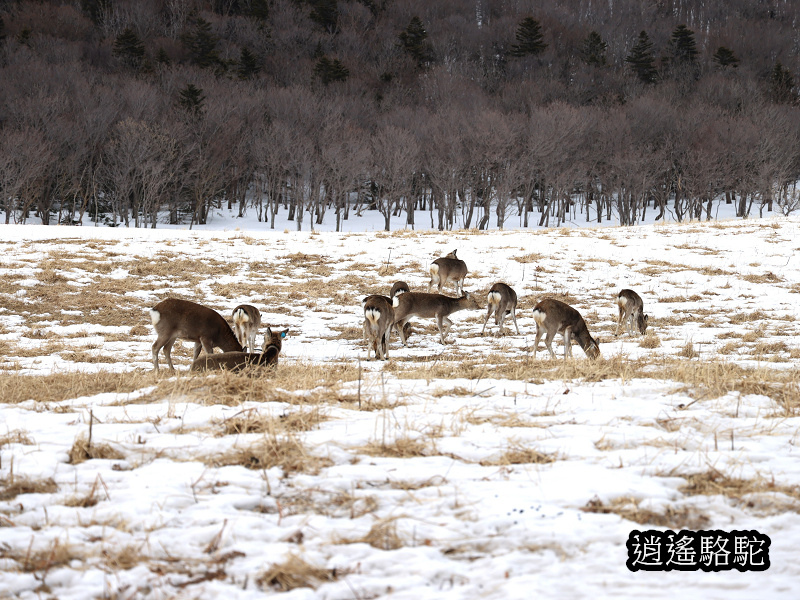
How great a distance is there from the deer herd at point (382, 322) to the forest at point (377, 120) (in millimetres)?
46996

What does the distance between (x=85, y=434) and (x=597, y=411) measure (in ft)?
12.8

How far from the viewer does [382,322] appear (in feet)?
44.2

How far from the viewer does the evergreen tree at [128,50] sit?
8981 cm

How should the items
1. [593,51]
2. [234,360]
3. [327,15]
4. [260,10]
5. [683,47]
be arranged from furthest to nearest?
[327,15], [260,10], [683,47], [593,51], [234,360]

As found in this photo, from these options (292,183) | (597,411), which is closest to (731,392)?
(597,411)

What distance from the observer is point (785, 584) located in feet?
9.66

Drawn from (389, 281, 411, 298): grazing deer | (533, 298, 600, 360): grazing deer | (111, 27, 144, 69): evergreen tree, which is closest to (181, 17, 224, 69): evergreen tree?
(111, 27, 144, 69): evergreen tree

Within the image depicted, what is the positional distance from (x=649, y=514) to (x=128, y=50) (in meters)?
100

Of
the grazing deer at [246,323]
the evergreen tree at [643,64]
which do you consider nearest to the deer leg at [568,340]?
the grazing deer at [246,323]

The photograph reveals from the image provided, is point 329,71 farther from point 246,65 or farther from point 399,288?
point 399,288

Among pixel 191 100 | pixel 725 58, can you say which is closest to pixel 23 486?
pixel 191 100

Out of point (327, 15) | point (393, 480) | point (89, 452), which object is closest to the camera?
point (393, 480)

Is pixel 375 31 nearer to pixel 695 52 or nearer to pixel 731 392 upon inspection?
pixel 695 52

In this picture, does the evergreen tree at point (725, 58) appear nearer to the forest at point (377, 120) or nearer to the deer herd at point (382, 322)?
the forest at point (377, 120)
